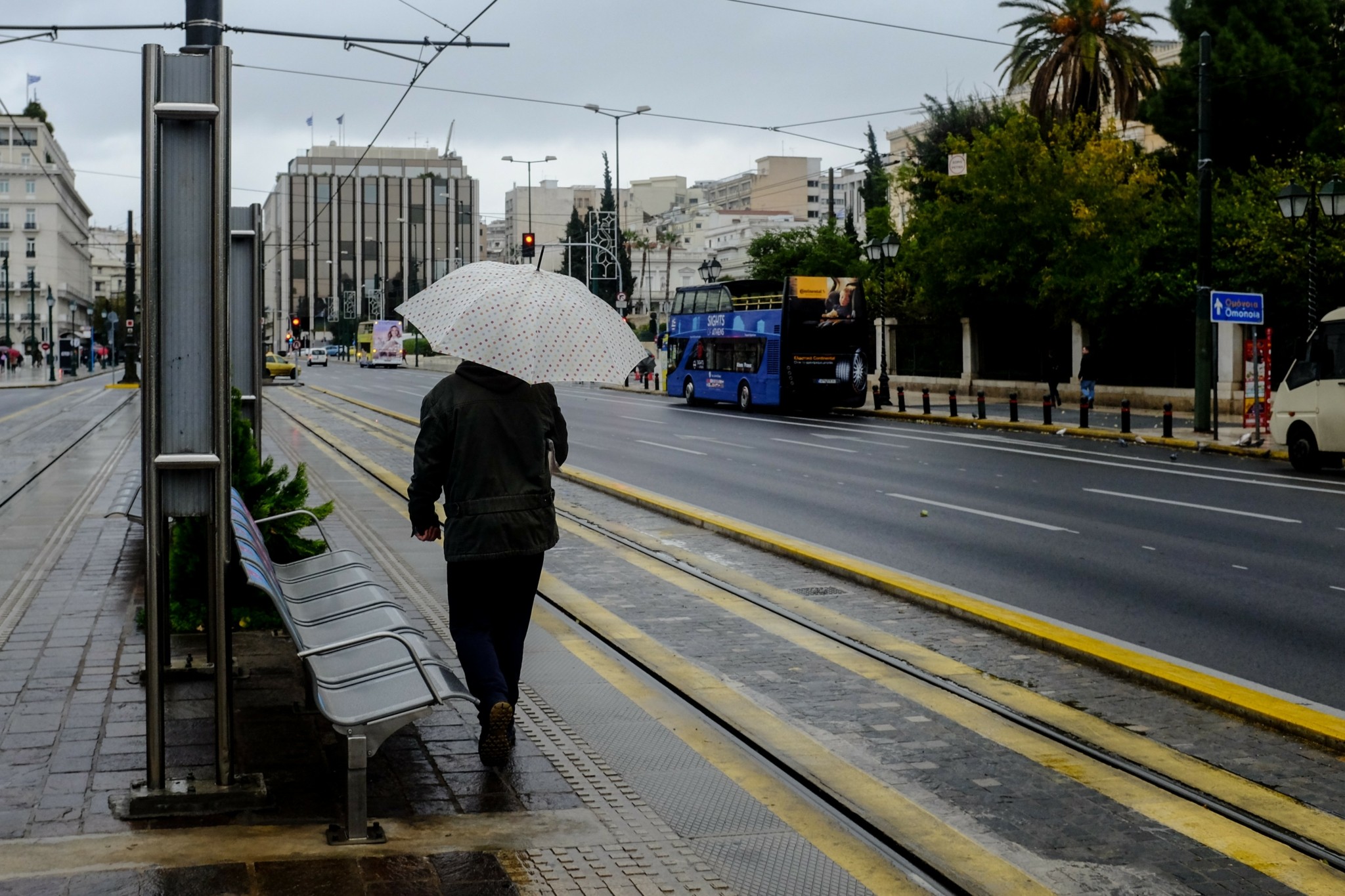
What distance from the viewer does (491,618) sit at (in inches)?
228

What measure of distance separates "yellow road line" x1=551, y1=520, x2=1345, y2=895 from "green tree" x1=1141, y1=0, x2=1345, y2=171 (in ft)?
118

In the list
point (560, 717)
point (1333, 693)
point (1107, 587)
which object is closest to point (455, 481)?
point (560, 717)

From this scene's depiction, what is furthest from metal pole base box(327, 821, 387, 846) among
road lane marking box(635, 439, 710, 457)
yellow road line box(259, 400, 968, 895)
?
road lane marking box(635, 439, 710, 457)

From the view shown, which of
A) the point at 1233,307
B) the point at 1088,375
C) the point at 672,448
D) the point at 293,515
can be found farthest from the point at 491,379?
the point at 1088,375

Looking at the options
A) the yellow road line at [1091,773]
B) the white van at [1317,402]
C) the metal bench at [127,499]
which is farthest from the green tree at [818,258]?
the yellow road line at [1091,773]

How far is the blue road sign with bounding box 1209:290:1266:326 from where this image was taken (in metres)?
25.1

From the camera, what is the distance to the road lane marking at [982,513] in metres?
13.8

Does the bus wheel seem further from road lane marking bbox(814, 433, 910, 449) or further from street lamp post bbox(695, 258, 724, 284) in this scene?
street lamp post bbox(695, 258, 724, 284)

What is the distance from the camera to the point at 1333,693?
724 cm

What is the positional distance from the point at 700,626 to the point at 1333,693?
3.47m

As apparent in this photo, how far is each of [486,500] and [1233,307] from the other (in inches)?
883

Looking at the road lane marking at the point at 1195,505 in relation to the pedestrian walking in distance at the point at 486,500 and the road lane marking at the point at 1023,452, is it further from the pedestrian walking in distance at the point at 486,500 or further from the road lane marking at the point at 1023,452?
the pedestrian walking in distance at the point at 486,500

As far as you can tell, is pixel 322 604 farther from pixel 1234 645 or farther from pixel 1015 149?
pixel 1015 149

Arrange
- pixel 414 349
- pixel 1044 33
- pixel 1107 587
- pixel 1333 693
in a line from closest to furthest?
1. pixel 1333 693
2. pixel 1107 587
3. pixel 1044 33
4. pixel 414 349
